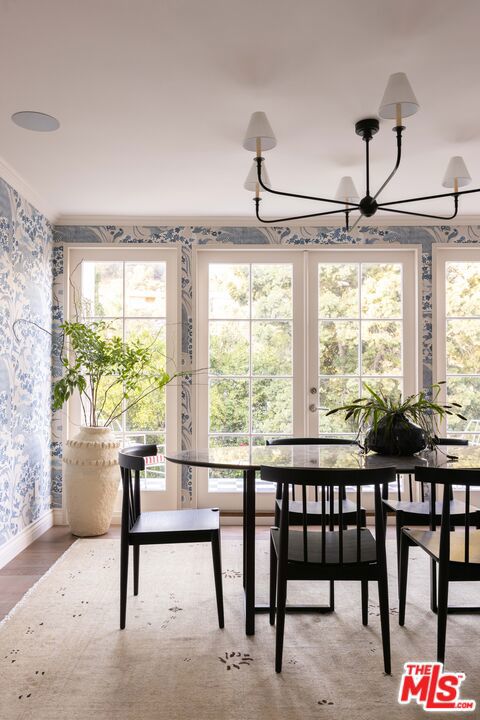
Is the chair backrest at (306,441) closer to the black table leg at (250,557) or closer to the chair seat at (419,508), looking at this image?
the chair seat at (419,508)

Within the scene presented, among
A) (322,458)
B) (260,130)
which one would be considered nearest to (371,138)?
(260,130)

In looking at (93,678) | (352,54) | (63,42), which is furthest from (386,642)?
(63,42)

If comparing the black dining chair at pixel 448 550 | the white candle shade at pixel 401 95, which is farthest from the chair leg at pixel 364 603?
the white candle shade at pixel 401 95

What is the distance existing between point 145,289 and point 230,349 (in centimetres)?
86

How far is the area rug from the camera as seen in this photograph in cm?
199

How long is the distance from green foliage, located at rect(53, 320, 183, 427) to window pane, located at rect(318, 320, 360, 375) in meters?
1.24

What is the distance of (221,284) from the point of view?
15.6 feet

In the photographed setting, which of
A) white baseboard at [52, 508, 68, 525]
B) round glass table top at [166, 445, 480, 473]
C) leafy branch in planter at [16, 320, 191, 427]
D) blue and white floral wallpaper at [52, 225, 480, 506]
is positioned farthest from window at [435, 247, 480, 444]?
white baseboard at [52, 508, 68, 525]

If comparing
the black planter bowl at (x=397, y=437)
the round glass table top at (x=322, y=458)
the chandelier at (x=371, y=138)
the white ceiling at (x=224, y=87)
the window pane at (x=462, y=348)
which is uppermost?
the white ceiling at (x=224, y=87)

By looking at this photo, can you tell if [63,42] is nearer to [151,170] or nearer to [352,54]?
[352,54]

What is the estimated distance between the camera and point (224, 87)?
2.50 metres

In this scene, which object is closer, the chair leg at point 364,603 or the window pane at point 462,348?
the chair leg at point 364,603

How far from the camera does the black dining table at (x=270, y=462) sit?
2451mm

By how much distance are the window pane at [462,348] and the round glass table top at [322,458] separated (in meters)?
1.76
